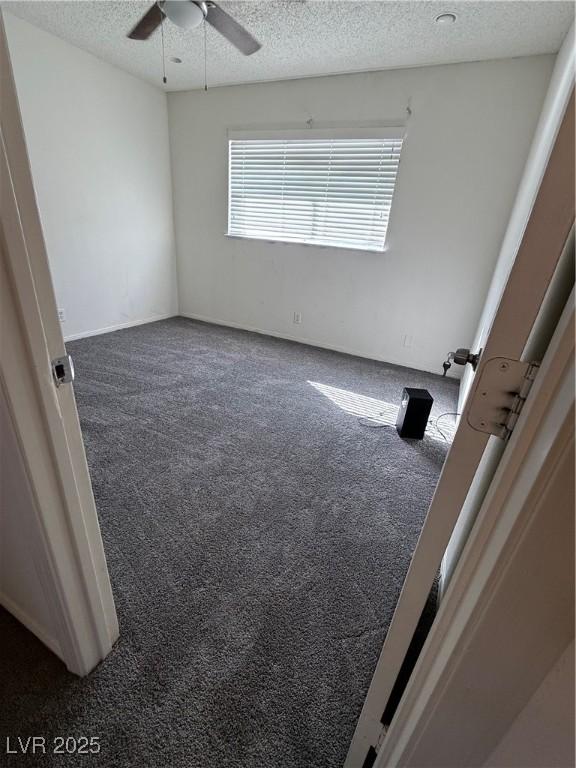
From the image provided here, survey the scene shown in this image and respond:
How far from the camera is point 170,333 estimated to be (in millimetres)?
4062

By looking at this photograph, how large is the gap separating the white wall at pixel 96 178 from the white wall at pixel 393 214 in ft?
1.05

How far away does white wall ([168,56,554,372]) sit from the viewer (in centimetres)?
271

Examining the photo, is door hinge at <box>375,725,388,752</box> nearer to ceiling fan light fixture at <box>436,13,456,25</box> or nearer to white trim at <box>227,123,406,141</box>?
ceiling fan light fixture at <box>436,13,456,25</box>

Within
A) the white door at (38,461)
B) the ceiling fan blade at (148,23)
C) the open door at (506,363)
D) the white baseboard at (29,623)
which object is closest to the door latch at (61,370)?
the white door at (38,461)

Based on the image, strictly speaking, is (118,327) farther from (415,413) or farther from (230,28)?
(415,413)

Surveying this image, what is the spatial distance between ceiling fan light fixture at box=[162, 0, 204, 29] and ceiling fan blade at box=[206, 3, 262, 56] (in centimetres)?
8

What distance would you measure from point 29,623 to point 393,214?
3700mm

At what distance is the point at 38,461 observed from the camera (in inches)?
27.5

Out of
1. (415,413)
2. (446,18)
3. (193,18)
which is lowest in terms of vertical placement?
(415,413)

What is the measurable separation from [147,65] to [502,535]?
455 cm

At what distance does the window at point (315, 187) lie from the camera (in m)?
3.16

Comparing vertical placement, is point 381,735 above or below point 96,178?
below

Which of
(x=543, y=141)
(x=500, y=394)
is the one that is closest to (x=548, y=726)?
(x=500, y=394)

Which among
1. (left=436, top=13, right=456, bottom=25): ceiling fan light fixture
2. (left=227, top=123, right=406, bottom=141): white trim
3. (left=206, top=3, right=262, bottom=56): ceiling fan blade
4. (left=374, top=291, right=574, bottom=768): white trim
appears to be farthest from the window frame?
(left=374, top=291, right=574, bottom=768): white trim
